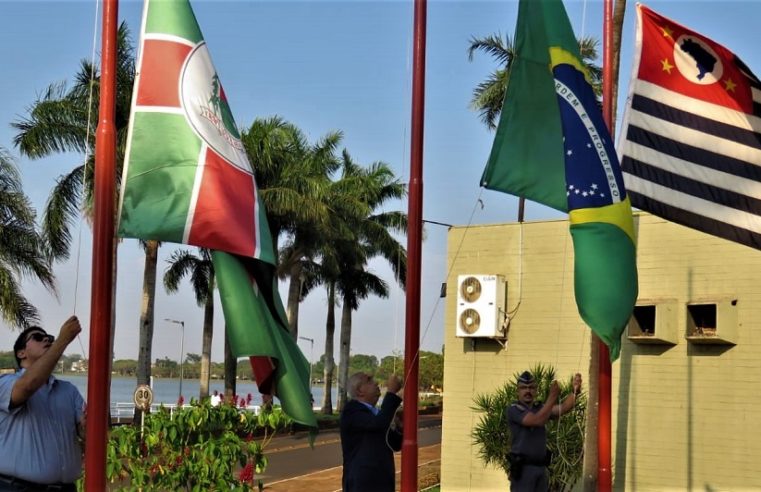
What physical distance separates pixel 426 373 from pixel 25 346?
7235 centimetres

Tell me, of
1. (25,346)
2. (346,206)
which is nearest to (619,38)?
(25,346)

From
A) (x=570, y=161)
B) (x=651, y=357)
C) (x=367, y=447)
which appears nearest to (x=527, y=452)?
(x=367, y=447)

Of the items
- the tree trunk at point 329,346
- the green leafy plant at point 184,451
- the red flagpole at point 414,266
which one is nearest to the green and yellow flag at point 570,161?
the red flagpole at point 414,266

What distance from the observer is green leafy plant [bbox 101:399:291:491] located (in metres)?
10.9

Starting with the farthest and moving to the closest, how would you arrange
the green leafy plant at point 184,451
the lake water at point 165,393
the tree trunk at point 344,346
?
1. the tree trunk at point 344,346
2. the lake water at point 165,393
3. the green leafy plant at point 184,451

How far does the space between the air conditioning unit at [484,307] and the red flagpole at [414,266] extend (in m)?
8.68

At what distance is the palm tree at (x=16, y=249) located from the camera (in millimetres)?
25219

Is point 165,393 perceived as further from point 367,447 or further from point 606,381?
point 367,447

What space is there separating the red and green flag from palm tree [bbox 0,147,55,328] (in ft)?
59.8

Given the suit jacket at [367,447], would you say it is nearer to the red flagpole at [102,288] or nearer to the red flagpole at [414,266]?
the red flagpole at [414,266]

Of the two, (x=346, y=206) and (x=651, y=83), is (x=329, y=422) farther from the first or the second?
(x=651, y=83)

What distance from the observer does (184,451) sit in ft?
36.7

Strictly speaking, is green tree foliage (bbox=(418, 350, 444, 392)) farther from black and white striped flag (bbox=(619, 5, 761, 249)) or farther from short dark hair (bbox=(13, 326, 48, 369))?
short dark hair (bbox=(13, 326, 48, 369))

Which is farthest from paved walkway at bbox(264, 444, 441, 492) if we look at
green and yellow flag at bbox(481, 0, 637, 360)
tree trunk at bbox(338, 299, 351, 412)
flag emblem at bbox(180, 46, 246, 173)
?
tree trunk at bbox(338, 299, 351, 412)
